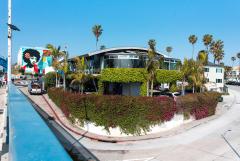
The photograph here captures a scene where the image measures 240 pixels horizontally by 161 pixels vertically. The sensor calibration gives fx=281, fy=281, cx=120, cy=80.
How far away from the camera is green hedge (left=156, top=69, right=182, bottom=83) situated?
41.2 metres

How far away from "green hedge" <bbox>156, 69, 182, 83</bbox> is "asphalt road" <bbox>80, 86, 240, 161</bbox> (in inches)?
525

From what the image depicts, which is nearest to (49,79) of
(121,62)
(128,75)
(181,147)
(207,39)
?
(121,62)

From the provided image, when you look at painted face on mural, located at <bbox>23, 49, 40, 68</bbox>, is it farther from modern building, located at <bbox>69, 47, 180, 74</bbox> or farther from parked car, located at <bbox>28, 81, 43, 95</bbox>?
parked car, located at <bbox>28, 81, 43, 95</bbox>

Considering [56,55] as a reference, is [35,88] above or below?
below

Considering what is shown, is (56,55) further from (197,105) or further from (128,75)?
(197,105)

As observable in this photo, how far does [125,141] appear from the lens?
82.5 feet

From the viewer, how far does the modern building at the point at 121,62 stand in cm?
4012

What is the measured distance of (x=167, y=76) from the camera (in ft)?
137

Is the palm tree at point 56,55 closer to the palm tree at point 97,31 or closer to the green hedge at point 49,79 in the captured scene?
the green hedge at point 49,79

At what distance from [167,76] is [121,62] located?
7362 millimetres

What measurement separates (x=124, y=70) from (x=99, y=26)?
50890 millimetres

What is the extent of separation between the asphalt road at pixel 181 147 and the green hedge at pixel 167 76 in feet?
43.8

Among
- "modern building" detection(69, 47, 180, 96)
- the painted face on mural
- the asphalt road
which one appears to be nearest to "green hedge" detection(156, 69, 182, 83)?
"modern building" detection(69, 47, 180, 96)

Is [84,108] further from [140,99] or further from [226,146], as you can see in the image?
[226,146]
